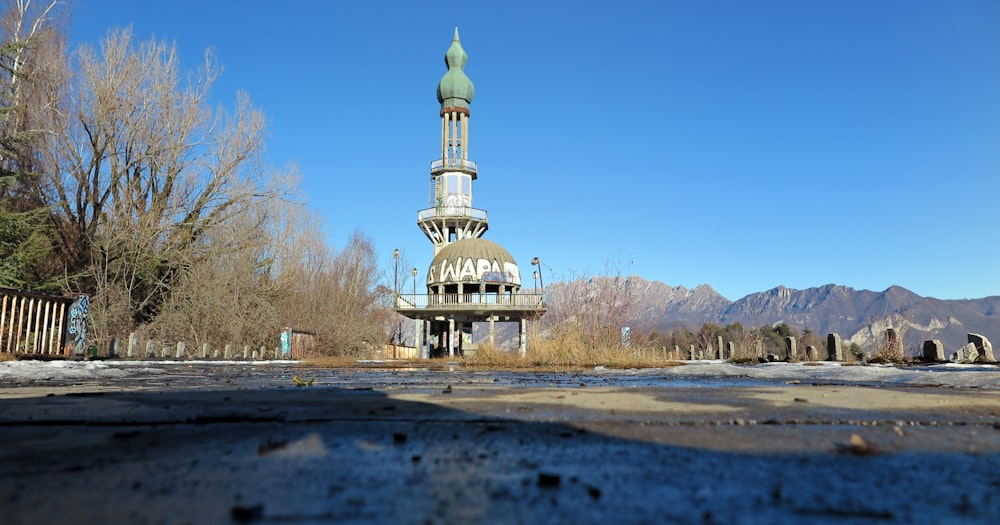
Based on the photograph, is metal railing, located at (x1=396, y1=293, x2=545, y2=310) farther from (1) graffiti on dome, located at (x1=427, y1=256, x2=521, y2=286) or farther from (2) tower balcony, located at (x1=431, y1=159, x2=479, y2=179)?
(2) tower balcony, located at (x1=431, y1=159, x2=479, y2=179)

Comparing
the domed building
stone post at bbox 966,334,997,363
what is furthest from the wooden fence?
the domed building

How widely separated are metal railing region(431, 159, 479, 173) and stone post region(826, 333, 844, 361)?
33.9 m

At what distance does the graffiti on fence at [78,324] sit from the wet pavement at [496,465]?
1246cm

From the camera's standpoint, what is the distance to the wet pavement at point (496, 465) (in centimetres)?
114

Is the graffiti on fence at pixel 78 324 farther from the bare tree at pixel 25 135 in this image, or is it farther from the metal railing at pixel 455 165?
the metal railing at pixel 455 165

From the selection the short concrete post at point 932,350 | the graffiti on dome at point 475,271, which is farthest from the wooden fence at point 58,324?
the graffiti on dome at point 475,271

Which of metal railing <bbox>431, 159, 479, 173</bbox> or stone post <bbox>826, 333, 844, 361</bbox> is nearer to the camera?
stone post <bbox>826, 333, 844, 361</bbox>

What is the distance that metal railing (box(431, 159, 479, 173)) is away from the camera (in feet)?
154

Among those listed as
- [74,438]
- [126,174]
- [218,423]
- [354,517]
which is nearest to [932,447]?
[354,517]

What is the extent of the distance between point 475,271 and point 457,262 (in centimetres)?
141

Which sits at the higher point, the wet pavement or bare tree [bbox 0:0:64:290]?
bare tree [bbox 0:0:64:290]

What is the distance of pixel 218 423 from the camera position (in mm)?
2467

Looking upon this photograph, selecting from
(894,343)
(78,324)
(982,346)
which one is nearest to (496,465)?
(982,346)

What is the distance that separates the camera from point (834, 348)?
15.5 m
